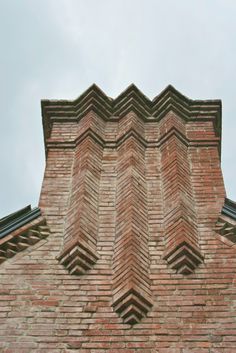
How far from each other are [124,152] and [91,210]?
1.43m

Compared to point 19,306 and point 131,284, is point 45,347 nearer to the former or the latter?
point 19,306

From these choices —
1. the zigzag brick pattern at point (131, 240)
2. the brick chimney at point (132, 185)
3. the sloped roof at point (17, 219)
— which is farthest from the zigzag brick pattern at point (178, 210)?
the sloped roof at point (17, 219)

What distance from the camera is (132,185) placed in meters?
8.48

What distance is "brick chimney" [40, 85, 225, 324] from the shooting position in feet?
23.6

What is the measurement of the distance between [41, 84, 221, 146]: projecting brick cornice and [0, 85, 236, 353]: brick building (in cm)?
2

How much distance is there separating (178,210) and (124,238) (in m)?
0.82

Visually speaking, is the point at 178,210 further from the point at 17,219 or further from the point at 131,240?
the point at 17,219

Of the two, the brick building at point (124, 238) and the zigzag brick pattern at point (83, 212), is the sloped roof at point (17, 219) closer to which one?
the brick building at point (124, 238)

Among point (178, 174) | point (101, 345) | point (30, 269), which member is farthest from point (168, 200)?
→ point (101, 345)

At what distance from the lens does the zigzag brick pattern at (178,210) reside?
A: 7216mm

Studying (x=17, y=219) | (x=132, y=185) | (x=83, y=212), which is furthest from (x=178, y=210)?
(x=17, y=219)

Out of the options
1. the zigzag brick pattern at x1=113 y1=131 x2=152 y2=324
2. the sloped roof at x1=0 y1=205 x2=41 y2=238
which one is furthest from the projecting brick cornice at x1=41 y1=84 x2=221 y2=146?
the sloped roof at x1=0 y1=205 x2=41 y2=238

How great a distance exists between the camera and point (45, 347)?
6121 millimetres

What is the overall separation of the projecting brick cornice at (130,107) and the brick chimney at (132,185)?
0.6 inches
